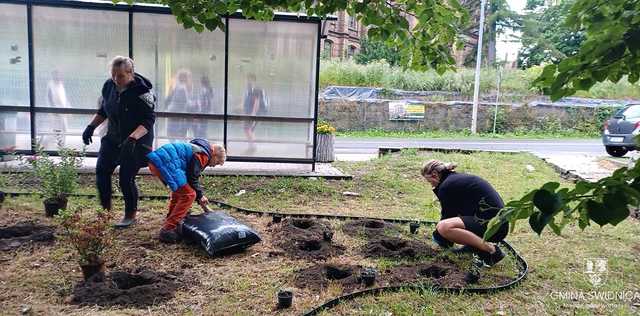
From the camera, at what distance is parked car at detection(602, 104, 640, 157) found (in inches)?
510

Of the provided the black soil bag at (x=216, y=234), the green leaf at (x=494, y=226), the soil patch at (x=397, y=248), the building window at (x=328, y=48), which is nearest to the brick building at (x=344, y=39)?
the building window at (x=328, y=48)

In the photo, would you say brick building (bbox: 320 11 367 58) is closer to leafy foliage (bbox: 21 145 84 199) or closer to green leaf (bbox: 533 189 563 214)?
leafy foliage (bbox: 21 145 84 199)

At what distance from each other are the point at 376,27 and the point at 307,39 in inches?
165

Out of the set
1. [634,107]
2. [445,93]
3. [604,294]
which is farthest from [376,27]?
[445,93]

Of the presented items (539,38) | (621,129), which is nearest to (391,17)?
(621,129)

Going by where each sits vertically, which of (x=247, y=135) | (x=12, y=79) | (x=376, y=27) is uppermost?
(x=376, y=27)

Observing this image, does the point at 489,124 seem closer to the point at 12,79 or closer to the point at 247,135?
the point at 247,135

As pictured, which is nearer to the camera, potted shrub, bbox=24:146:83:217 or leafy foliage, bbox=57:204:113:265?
leafy foliage, bbox=57:204:113:265

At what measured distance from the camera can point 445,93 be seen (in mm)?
24359

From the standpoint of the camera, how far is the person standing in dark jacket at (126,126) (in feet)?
16.3

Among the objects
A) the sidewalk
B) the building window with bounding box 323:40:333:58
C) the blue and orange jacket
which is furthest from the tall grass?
the blue and orange jacket

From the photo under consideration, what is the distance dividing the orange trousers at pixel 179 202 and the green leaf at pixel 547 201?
380 centimetres

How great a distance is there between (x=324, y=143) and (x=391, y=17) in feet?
18.8

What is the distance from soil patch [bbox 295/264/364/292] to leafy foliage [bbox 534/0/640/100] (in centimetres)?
265
